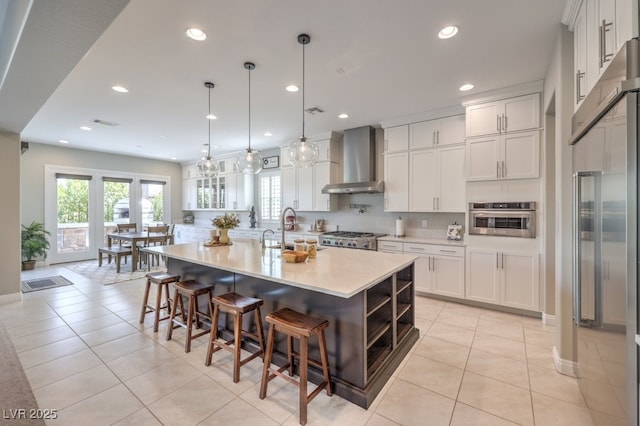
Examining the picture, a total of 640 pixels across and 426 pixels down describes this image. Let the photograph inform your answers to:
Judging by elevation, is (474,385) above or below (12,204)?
below

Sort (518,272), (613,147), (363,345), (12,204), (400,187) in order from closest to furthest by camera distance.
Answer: (613,147), (363,345), (518,272), (12,204), (400,187)

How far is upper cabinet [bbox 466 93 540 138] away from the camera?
3.41 meters

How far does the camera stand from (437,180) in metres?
4.32

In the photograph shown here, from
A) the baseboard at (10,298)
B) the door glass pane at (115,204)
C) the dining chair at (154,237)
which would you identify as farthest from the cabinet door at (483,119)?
the door glass pane at (115,204)

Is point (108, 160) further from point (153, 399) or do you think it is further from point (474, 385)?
point (474, 385)

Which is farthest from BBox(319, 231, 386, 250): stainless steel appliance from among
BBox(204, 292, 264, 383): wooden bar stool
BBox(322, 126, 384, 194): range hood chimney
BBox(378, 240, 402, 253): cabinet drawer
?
BBox(204, 292, 264, 383): wooden bar stool

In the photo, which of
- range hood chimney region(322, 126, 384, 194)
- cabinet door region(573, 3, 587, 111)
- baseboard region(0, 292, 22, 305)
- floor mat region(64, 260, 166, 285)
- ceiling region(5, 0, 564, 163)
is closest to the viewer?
cabinet door region(573, 3, 587, 111)

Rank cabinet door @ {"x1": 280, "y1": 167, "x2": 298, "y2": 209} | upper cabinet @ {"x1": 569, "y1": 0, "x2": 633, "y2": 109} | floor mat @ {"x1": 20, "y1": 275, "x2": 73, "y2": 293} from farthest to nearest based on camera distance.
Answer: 1. cabinet door @ {"x1": 280, "y1": 167, "x2": 298, "y2": 209}
2. floor mat @ {"x1": 20, "y1": 275, "x2": 73, "y2": 293}
3. upper cabinet @ {"x1": 569, "y1": 0, "x2": 633, "y2": 109}

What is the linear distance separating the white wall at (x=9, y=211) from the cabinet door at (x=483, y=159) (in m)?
6.48

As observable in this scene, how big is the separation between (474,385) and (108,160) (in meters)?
9.01

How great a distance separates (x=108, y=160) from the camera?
7.42 m

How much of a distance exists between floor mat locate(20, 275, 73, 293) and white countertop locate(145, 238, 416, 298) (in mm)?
3226

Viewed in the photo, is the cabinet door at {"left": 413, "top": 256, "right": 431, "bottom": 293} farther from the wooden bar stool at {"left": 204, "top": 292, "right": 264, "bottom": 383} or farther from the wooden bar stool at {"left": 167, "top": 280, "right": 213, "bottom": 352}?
the wooden bar stool at {"left": 167, "top": 280, "right": 213, "bottom": 352}

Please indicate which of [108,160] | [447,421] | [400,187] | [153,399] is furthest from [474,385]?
[108,160]
